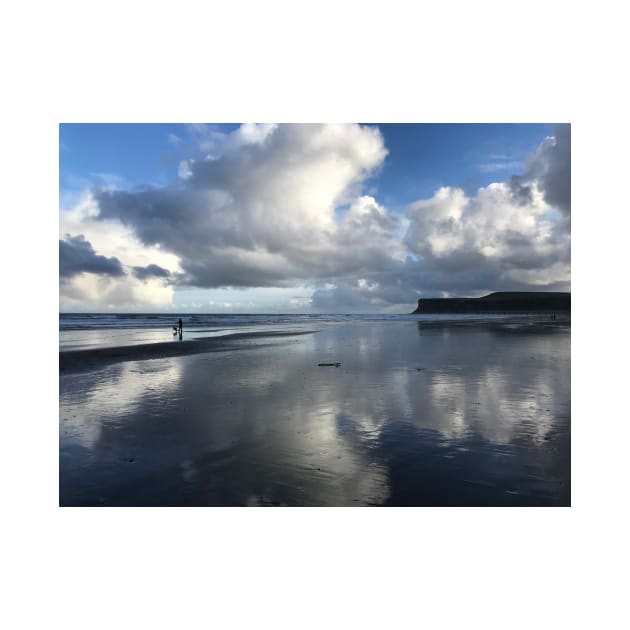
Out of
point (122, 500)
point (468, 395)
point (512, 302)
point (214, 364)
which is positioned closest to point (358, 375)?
point (468, 395)

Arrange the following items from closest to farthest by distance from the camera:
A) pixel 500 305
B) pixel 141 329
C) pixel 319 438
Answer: pixel 319 438, pixel 141 329, pixel 500 305

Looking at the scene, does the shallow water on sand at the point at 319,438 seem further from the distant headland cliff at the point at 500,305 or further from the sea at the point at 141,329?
the distant headland cliff at the point at 500,305

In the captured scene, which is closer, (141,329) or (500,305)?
(141,329)

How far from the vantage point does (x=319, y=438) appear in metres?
7.05

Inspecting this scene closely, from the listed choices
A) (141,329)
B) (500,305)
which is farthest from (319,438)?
(500,305)

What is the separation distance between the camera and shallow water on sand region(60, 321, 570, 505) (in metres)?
5.24

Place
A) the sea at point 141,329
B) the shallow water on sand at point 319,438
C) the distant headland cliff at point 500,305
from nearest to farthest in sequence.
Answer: the shallow water on sand at point 319,438
the sea at point 141,329
the distant headland cliff at point 500,305

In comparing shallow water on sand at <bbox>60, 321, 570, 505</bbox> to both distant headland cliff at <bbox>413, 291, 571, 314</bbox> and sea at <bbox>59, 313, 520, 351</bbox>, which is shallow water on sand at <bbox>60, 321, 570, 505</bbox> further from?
distant headland cliff at <bbox>413, 291, 571, 314</bbox>

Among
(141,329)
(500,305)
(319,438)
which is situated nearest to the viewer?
(319,438)

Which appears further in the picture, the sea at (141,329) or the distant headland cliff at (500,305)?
the distant headland cliff at (500,305)

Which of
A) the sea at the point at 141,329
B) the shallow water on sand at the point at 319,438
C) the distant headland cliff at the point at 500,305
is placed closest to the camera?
the shallow water on sand at the point at 319,438

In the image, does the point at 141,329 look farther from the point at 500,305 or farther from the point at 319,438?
the point at 500,305

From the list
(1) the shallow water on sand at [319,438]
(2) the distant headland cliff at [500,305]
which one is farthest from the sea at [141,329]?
(2) the distant headland cliff at [500,305]

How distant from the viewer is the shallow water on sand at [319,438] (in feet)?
17.2
